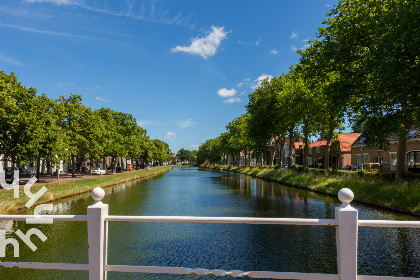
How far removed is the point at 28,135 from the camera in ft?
87.1

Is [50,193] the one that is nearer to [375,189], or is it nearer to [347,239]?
[375,189]

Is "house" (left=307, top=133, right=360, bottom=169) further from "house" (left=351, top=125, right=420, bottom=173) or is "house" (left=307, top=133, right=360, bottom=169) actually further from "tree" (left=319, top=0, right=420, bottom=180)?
"tree" (left=319, top=0, right=420, bottom=180)

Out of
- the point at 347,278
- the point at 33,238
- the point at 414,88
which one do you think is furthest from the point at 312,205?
the point at 347,278

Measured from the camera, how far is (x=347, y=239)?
10.8 feet

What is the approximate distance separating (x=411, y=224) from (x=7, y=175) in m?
39.8

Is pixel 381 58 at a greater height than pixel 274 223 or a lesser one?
greater

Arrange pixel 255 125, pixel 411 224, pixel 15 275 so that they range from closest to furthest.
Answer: pixel 411 224 < pixel 15 275 < pixel 255 125

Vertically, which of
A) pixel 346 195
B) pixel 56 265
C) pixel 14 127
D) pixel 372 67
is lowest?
pixel 56 265

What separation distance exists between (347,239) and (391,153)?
45.7 meters

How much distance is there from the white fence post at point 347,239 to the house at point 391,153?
29368 mm

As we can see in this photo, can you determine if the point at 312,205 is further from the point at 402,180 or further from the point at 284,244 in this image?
the point at 284,244

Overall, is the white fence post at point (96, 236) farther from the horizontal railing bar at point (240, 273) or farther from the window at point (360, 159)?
the window at point (360, 159)

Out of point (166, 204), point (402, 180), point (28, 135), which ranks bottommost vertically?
point (166, 204)

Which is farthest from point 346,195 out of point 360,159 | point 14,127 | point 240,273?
point 360,159
